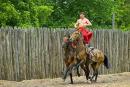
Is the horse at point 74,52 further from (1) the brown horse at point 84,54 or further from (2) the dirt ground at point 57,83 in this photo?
(2) the dirt ground at point 57,83

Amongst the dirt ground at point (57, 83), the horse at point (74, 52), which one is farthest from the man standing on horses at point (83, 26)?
the dirt ground at point (57, 83)

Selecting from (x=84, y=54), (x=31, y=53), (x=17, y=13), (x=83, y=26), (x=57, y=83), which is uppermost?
(x=17, y=13)

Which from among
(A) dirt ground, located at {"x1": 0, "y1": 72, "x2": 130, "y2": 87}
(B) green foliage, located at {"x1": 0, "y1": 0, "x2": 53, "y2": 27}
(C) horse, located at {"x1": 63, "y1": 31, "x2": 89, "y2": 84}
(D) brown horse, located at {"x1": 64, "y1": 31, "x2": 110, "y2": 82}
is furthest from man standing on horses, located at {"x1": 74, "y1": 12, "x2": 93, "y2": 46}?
(B) green foliage, located at {"x1": 0, "y1": 0, "x2": 53, "y2": 27}

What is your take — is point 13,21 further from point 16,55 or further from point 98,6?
point 98,6

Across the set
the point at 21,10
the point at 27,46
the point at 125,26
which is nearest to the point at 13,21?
the point at 21,10

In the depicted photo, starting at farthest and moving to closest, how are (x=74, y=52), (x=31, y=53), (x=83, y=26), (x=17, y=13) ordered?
(x=17, y=13) < (x=31, y=53) < (x=83, y=26) < (x=74, y=52)

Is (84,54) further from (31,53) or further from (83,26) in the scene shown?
(31,53)

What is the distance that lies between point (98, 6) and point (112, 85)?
20848mm

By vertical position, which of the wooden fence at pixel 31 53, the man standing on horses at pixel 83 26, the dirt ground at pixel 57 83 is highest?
the man standing on horses at pixel 83 26

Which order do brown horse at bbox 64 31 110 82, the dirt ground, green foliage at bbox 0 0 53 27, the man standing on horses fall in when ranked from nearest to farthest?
1. the dirt ground
2. brown horse at bbox 64 31 110 82
3. the man standing on horses
4. green foliage at bbox 0 0 53 27

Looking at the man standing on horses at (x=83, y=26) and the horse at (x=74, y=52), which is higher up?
the man standing on horses at (x=83, y=26)

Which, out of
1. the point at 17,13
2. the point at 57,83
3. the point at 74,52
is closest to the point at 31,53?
the point at 57,83

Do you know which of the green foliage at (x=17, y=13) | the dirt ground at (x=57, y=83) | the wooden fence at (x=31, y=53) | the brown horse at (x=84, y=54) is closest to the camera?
the dirt ground at (x=57, y=83)

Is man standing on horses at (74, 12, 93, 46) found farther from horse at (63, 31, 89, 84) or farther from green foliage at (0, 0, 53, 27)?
green foliage at (0, 0, 53, 27)
